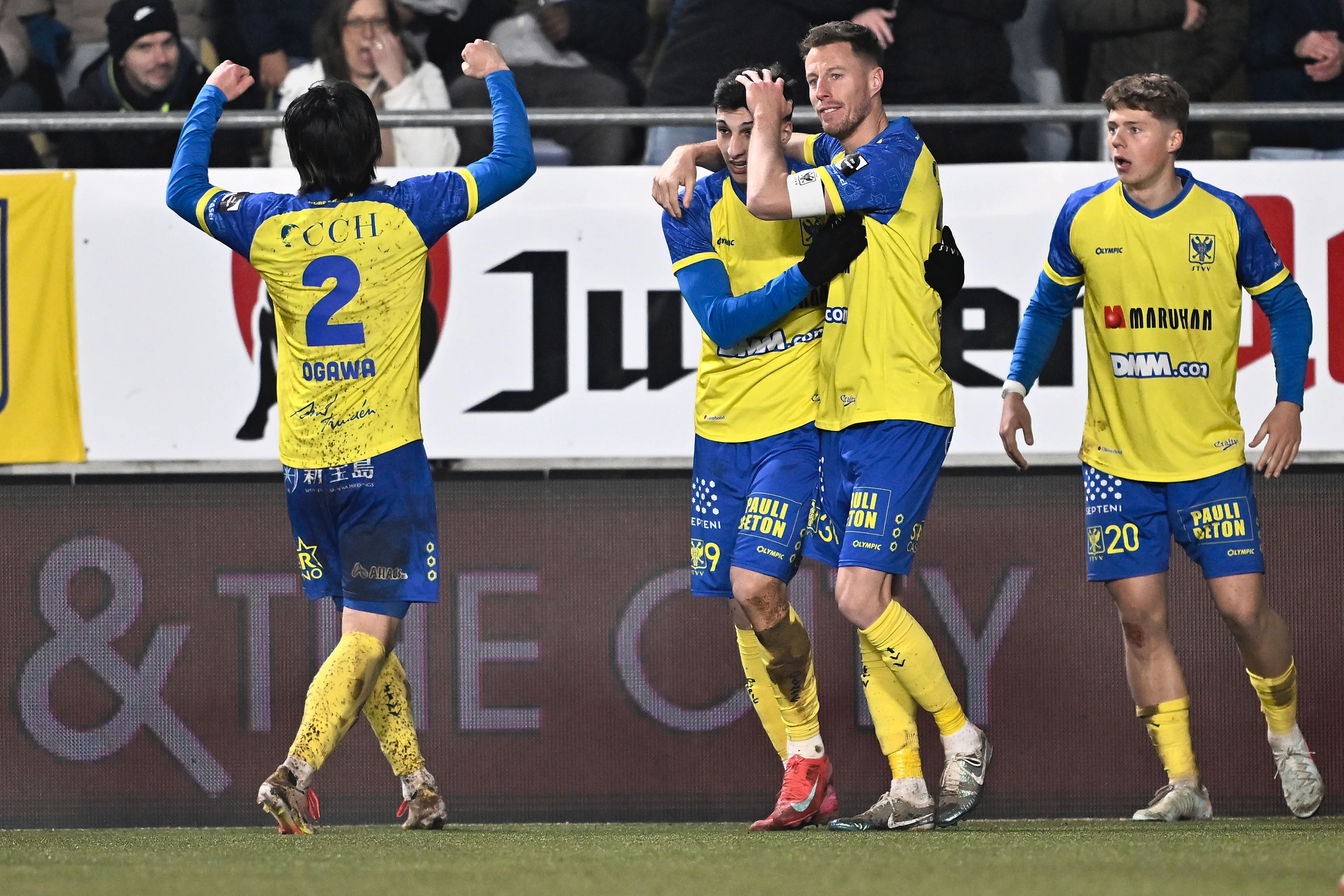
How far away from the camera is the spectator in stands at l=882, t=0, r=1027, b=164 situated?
6.52 m

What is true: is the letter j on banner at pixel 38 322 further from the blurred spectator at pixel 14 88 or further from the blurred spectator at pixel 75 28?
the blurred spectator at pixel 75 28

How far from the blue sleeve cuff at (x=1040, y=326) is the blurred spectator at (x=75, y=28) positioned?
358 centimetres

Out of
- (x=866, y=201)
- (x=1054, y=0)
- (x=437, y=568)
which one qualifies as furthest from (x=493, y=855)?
(x=1054, y=0)

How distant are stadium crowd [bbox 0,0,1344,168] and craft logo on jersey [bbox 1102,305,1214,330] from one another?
4.80ft

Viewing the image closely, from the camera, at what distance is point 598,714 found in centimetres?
595

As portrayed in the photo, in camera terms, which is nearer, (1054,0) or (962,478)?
(962,478)

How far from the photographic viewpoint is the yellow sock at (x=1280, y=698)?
5.00m

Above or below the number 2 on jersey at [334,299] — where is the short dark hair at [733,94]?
above

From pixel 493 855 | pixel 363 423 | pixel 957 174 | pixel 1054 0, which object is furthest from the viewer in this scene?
pixel 1054 0

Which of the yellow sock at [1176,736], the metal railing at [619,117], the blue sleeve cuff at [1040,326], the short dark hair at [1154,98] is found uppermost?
the metal railing at [619,117]

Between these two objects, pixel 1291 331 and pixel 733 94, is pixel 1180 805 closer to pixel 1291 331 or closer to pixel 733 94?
pixel 1291 331

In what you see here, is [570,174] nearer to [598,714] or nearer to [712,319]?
[712,319]

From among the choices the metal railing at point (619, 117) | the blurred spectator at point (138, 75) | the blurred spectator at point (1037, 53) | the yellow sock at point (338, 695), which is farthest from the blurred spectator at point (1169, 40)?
the yellow sock at point (338, 695)

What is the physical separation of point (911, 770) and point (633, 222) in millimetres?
2176
